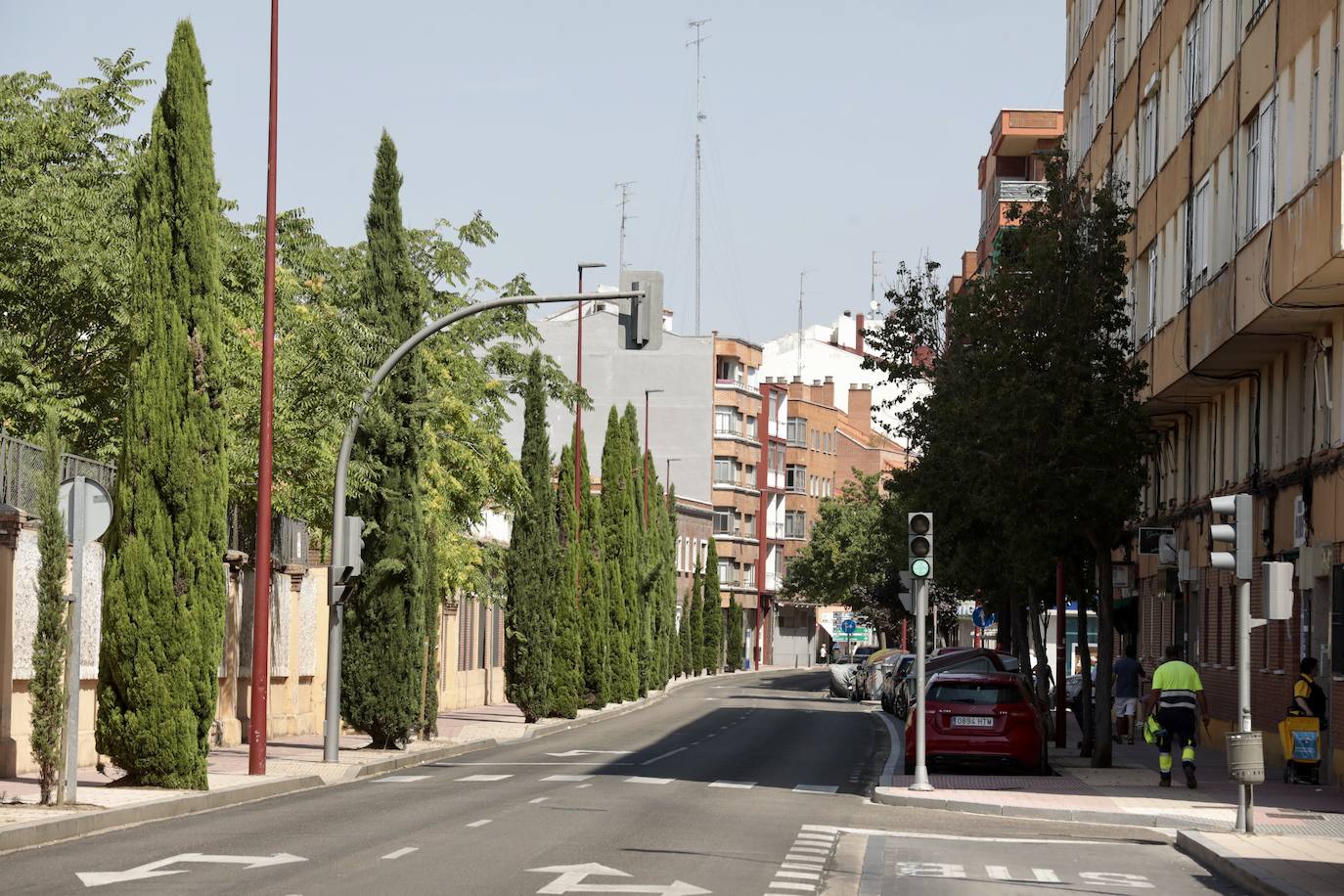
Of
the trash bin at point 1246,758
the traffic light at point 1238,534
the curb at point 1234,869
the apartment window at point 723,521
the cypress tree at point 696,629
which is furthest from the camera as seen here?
the apartment window at point 723,521

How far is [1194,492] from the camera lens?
4050cm

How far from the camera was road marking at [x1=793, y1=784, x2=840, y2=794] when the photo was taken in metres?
26.1

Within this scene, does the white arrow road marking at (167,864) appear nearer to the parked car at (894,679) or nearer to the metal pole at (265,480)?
the metal pole at (265,480)

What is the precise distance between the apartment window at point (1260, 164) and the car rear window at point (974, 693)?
289 inches

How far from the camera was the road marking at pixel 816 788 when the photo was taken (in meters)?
26.1

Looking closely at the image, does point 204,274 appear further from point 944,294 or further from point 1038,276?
point 944,294

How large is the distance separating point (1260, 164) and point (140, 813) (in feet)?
59.4

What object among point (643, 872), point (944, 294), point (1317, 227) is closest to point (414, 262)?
point (944, 294)

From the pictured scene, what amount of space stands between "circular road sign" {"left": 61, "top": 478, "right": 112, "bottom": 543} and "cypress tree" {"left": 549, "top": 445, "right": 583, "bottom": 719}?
102ft

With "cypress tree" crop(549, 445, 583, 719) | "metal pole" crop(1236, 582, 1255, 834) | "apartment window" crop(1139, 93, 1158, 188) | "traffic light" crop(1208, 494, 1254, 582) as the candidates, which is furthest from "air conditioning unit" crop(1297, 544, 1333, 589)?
"cypress tree" crop(549, 445, 583, 719)

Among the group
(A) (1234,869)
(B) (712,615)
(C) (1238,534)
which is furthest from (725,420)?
(A) (1234,869)

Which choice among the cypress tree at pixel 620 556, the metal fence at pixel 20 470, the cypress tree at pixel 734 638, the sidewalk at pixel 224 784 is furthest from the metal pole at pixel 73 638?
the cypress tree at pixel 734 638

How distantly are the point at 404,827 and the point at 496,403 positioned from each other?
28755 millimetres

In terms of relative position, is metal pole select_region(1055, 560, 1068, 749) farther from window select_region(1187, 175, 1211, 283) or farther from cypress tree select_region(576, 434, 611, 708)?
cypress tree select_region(576, 434, 611, 708)
